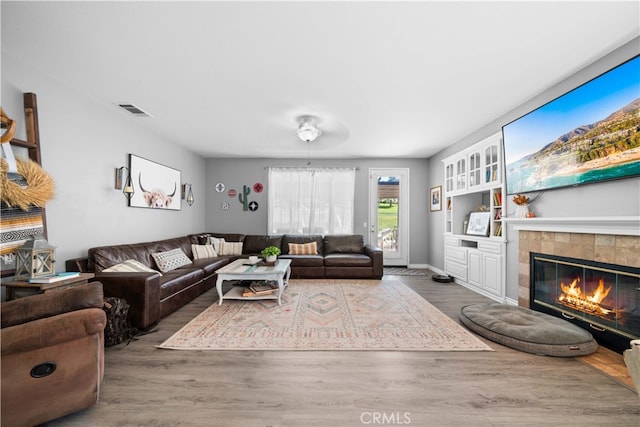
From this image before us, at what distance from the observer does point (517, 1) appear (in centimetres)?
170

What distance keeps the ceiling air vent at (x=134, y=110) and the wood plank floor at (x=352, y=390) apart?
2806mm

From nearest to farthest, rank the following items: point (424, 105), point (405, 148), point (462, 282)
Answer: point (424, 105)
point (462, 282)
point (405, 148)

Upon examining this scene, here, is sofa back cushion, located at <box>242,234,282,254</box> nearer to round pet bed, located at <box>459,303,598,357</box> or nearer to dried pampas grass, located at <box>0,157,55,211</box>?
dried pampas grass, located at <box>0,157,55,211</box>

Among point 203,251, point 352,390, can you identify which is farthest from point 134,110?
point 352,390

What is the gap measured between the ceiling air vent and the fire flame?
5.36m

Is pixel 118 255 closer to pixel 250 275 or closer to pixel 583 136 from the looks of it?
pixel 250 275

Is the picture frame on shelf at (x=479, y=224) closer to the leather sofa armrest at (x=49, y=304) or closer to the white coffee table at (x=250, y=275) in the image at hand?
the white coffee table at (x=250, y=275)

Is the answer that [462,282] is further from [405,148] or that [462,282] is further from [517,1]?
[517,1]

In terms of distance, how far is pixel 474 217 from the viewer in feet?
14.4

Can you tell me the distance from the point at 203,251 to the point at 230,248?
2.02ft

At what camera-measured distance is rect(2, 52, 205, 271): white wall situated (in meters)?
2.46

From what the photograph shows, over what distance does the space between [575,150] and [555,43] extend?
0.99 metres

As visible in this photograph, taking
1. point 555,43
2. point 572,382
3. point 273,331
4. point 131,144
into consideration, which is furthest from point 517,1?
point 131,144

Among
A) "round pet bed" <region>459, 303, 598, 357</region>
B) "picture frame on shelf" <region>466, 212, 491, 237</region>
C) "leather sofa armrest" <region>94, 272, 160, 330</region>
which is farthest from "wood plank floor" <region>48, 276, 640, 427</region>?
"picture frame on shelf" <region>466, 212, 491, 237</region>
